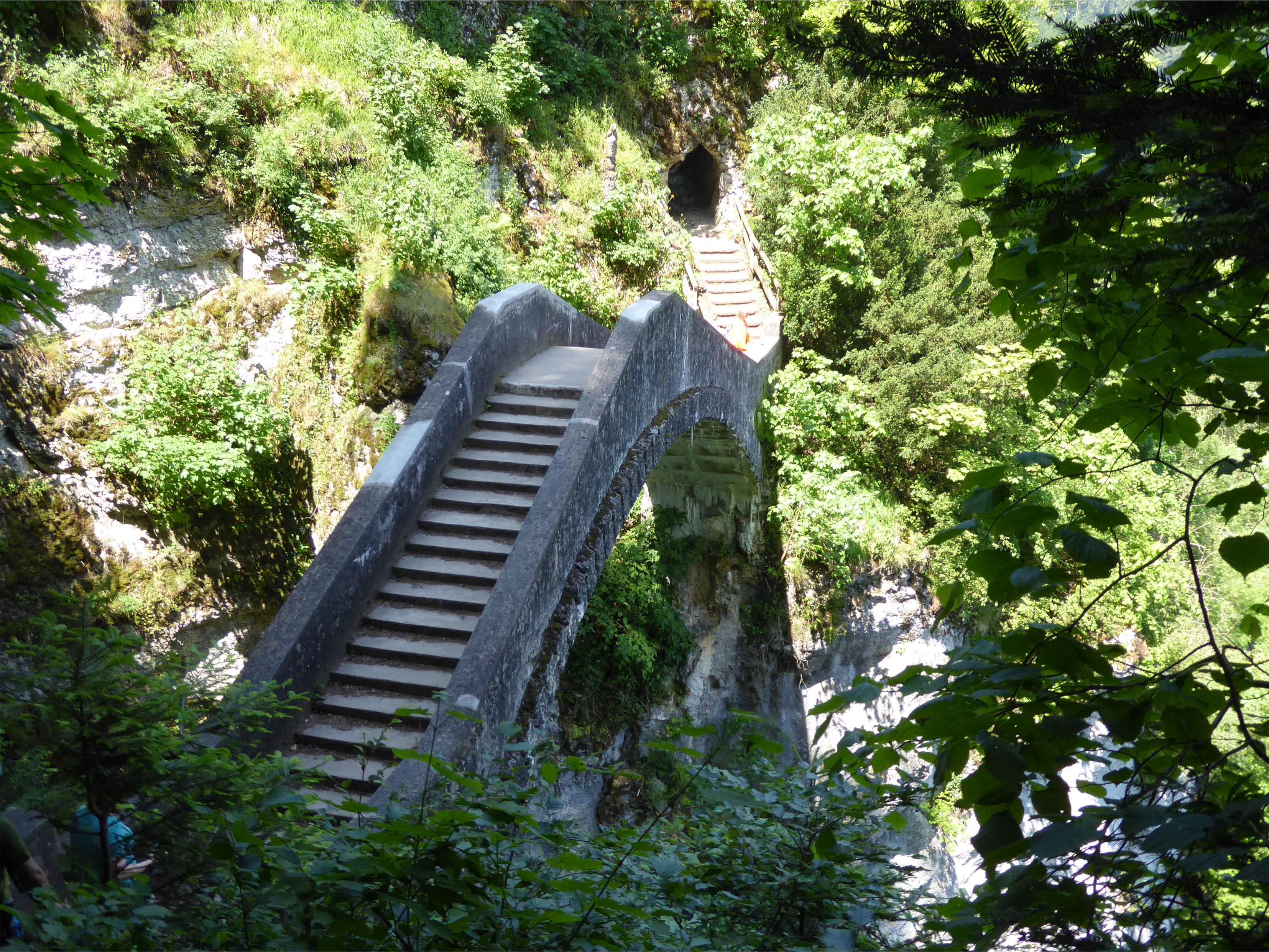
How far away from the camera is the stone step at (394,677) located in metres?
4.77

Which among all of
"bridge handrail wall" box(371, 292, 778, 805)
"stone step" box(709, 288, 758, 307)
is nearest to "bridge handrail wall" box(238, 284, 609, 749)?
"bridge handrail wall" box(371, 292, 778, 805)

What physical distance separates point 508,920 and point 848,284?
11.1 m

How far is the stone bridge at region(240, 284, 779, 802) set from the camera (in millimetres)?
4512

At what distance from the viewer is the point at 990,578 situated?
166cm

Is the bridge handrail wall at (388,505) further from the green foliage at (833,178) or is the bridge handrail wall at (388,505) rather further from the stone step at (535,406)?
the green foliage at (833,178)

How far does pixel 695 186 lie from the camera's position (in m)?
17.5

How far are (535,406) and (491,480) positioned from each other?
0.85 metres

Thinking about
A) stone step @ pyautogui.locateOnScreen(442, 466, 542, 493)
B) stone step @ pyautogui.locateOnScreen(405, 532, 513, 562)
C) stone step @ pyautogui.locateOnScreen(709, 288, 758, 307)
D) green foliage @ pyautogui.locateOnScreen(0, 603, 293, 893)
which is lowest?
green foliage @ pyautogui.locateOnScreen(0, 603, 293, 893)

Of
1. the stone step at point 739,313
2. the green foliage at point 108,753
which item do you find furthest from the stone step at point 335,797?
the stone step at point 739,313

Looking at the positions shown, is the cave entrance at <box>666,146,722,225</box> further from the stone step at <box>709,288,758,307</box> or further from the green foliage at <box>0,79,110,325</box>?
the green foliage at <box>0,79,110,325</box>

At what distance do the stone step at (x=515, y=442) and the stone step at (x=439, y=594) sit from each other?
1.23m

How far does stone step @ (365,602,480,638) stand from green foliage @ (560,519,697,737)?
3.97 meters

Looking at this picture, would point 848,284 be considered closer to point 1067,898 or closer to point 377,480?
point 377,480

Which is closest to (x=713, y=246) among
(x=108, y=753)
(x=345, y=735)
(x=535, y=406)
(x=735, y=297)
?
(x=735, y=297)
